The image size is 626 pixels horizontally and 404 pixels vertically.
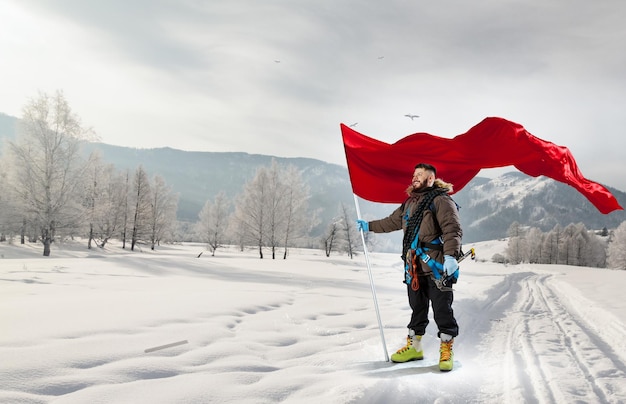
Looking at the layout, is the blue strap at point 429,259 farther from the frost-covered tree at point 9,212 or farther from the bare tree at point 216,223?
the bare tree at point 216,223

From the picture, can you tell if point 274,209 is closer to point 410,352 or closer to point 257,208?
point 257,208

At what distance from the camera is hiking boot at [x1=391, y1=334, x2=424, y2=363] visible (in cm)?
435

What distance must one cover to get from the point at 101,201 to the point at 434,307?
39.3 meters

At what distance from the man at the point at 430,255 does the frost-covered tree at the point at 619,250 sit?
6719 centimetres

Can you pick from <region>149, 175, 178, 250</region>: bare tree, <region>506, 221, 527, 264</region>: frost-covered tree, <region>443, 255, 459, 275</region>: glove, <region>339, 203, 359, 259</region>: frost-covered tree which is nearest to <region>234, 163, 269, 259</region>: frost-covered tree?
<region>339, 203, 359, 259</region>: frost-covered tree

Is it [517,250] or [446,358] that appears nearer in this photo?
[446,358]

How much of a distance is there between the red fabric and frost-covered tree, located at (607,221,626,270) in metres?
66.2

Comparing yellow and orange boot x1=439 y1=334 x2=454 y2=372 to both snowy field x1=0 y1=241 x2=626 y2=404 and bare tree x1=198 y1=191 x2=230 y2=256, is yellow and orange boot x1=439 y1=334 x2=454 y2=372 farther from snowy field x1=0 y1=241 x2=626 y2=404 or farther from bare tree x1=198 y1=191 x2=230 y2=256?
bare tree x1=198 y1=191 x2=230 y2=256

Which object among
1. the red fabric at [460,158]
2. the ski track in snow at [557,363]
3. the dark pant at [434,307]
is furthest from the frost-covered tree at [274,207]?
the dark pant at [434,307]

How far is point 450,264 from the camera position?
405 centimetres

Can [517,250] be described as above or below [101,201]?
below

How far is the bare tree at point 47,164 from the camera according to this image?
2117cm

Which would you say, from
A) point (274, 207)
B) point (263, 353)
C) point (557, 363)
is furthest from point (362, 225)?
point (274, 207)

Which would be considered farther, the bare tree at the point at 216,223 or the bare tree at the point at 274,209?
the bare tree at the point at 216,223
